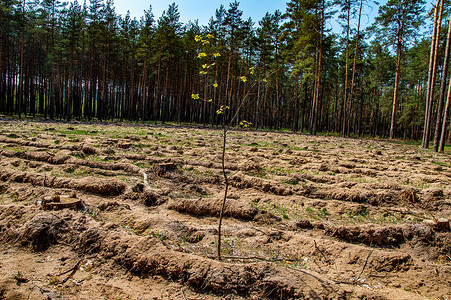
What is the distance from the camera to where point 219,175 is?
677 centimetres

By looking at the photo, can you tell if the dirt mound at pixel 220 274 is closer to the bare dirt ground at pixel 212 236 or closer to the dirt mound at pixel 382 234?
the bare dirt ground at pixel 212 236

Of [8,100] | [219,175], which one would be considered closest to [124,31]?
[8,100]

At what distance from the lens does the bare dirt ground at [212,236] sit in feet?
8.22

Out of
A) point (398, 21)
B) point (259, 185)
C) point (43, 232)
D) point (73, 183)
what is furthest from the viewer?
point (398, 21)

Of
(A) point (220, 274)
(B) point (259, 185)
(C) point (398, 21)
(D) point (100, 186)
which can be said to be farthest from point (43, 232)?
(C) point (398, 21)

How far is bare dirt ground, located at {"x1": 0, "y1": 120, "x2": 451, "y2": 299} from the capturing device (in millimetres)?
2506

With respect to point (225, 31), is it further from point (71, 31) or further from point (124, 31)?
point (71, 31)

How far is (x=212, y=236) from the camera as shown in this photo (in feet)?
11.8

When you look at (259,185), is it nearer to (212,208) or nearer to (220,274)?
(212,208)

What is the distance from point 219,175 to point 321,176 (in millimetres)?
2857

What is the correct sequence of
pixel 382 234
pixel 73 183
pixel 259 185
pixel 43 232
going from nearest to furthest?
pixel 43 232 → pixel 382 234 → pixel 73 183 → pixel 259 185

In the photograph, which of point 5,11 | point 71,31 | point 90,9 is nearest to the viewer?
point 5,11

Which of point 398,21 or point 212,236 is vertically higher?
point 398,21

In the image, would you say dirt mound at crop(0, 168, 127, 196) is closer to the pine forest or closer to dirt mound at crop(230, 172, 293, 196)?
dirt mound at crop(230, 172, 293, 196)
